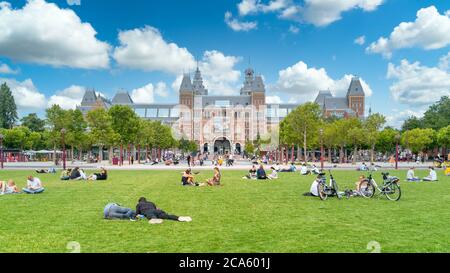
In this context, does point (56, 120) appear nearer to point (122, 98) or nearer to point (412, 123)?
point (412, 123)

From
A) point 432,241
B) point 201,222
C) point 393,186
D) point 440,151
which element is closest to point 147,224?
point 201,222

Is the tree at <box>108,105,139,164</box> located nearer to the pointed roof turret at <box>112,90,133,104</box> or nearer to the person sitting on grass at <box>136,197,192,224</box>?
the person sitting on grass at <box>136,197,192,224</box>

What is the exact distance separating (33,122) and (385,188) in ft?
375

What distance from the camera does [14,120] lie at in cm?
10931

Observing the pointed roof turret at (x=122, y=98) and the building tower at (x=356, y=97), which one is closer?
the building tower at (x=356, y=97)

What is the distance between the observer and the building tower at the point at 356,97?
161625mm

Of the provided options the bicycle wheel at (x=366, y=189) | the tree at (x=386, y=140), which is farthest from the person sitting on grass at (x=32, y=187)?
the tree at (x=386, y=140)

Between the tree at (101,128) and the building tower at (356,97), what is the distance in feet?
403

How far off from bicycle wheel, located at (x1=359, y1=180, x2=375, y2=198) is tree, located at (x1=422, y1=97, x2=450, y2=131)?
94.1m

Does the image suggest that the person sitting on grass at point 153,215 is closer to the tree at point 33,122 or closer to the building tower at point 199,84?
the tree at point 33,122

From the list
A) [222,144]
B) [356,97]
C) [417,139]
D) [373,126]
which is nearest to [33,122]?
[222,144]

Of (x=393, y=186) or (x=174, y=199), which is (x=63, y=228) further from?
(x=393, y=186)
